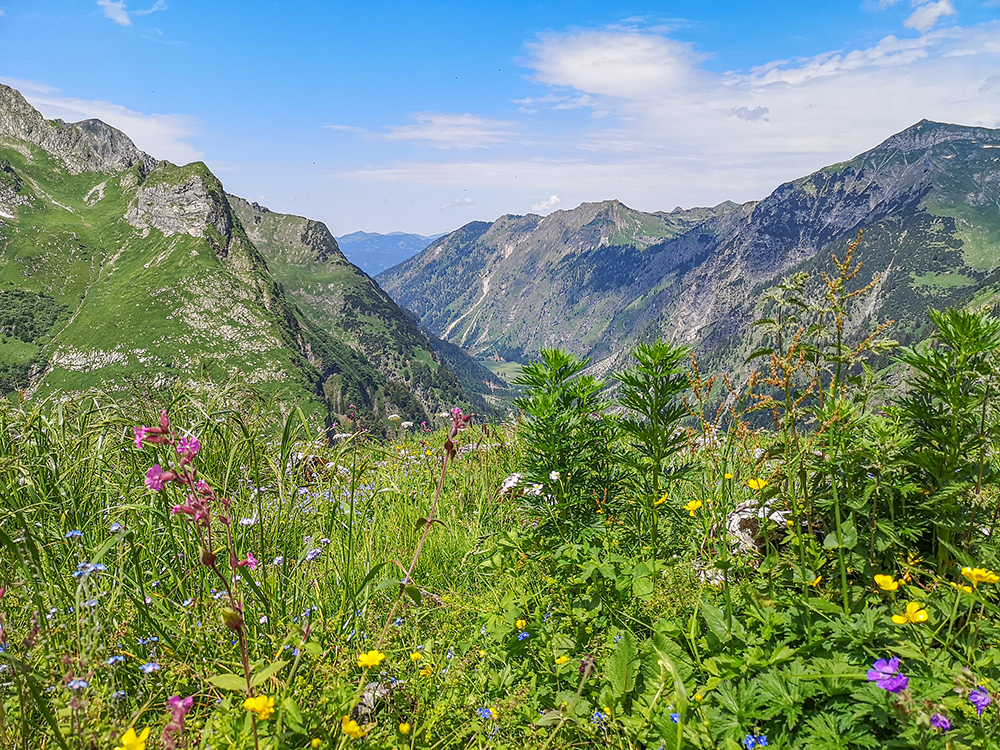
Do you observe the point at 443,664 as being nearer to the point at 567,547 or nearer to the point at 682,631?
the point at 567,547

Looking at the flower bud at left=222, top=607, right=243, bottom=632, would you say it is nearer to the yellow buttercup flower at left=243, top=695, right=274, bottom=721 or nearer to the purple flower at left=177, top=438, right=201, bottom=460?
the yellow buttercup flower at left=243, top=695, right=274, bottom=721

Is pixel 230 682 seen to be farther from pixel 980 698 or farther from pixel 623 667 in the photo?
pixel 980 698

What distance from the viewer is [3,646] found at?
A: 2.76 meters

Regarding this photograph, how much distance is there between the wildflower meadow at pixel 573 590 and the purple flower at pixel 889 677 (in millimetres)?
19

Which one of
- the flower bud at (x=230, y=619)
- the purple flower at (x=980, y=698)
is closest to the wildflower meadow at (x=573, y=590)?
the purple flower at (x=980, y=698)

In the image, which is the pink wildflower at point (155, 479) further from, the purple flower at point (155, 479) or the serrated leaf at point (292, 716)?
the serrated leaf at point (292, 716)

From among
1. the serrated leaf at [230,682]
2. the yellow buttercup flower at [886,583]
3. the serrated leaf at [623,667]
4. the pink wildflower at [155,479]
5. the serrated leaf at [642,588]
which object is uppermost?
the pink wildflower at [155,479]

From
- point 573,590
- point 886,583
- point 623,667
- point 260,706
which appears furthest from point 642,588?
point 260,706

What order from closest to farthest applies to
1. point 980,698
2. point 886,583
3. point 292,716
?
point 980,698 < point 292,716 < point 886,583

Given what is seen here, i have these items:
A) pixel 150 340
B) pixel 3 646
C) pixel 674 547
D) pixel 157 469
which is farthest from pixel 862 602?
pixel 150 340

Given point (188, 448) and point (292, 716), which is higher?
point (188, 448)

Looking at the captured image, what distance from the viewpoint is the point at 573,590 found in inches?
161

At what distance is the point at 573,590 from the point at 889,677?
7.21 feet

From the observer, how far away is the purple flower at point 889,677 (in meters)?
2.08
